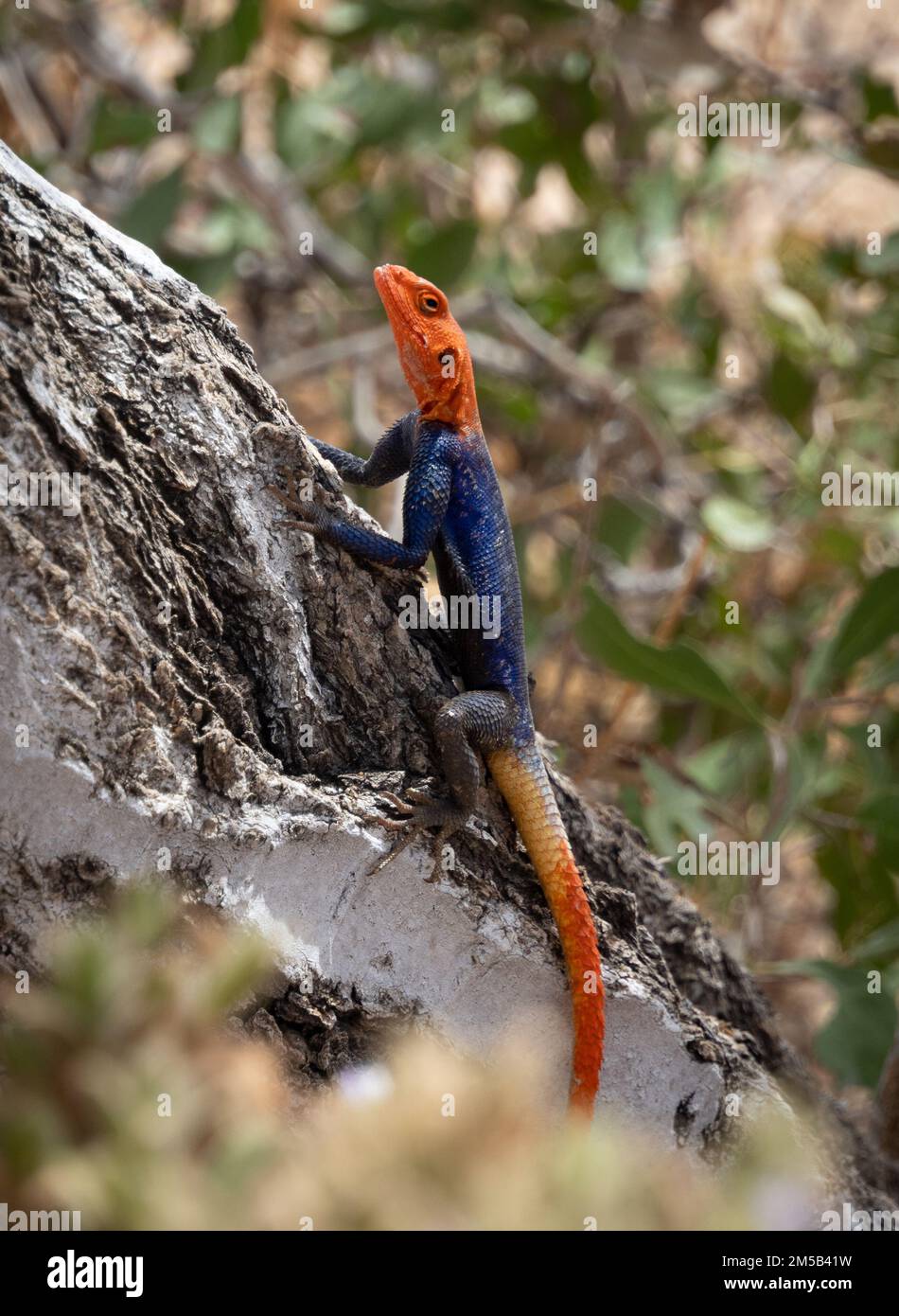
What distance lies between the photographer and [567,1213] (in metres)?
Result: 0.83

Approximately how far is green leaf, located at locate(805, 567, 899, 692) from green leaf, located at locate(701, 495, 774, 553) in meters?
0.84

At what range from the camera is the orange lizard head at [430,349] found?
2.73 meters

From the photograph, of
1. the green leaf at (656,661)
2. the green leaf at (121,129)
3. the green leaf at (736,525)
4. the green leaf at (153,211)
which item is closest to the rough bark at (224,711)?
the green leaf at (656,661)

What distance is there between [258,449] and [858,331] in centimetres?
418

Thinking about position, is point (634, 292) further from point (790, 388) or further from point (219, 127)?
point (219, 127)

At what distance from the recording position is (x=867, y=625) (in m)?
3.41

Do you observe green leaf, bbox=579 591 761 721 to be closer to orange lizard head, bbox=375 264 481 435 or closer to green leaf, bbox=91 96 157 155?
orange lizard head, bbox=375 264 481 435

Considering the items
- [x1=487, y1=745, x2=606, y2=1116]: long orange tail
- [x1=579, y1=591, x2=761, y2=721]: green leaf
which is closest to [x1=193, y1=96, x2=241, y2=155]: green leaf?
[x1=579, y1=591, x2=761, y2=721]: green leaf

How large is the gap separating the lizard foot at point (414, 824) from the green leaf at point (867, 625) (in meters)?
1.84

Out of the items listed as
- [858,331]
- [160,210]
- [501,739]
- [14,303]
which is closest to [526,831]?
[501,739]

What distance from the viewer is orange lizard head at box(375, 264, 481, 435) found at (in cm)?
273

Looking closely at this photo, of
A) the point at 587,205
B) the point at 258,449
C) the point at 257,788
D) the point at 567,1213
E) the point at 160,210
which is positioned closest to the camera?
the point at 567,1213

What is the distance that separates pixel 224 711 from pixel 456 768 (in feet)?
1.49

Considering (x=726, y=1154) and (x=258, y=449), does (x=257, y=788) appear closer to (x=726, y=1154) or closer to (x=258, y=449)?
(x=258, y=449)
